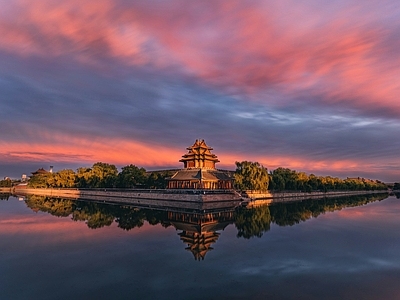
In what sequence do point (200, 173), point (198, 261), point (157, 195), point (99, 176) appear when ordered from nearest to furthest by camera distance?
point (198, 261)
point (157, 195)
point (200, 173)
point (99, 176)

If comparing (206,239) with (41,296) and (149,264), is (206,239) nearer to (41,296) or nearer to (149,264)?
(149,264)

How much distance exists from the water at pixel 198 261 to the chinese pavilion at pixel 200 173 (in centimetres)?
2491

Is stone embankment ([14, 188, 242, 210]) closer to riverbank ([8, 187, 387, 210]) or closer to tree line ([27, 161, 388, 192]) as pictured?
riverbank ([8, 187, 387, 210])

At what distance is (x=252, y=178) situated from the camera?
6094cm

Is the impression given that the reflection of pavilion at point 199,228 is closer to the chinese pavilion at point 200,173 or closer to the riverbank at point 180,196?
the riverbank at point 180,196

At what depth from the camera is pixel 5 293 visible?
41.9 ft

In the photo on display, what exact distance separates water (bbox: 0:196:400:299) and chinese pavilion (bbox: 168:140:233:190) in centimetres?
Result: 2491

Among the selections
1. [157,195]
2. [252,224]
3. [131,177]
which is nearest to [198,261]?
[252,224]

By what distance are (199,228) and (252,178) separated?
111 feet

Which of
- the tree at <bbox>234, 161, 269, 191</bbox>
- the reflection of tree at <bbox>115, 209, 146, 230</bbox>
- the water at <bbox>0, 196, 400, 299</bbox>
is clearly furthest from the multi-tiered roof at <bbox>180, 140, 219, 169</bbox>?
the water at <bbox>0, 196, 400, 299</bbox>

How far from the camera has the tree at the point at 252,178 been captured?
200ft

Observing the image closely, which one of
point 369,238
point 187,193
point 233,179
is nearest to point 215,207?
point 187,193

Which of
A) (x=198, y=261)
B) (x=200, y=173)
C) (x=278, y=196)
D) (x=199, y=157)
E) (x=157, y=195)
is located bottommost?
(x=198, y=261)

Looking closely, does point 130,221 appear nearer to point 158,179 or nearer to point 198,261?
point 198,261
